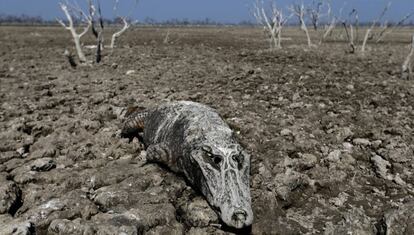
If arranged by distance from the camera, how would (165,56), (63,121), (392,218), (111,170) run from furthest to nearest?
(165,56) < (63,121) < (111,170) < (392,218)

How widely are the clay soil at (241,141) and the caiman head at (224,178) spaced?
10.1 inches

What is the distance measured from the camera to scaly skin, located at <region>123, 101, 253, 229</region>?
4.82 meters

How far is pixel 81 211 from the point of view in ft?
16.9

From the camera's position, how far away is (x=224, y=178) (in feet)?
16.7

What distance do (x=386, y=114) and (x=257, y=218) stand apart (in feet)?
16.0

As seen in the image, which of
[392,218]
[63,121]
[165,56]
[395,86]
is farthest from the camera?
[165,56]

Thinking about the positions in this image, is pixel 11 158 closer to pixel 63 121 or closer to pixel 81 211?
pixel 63 121

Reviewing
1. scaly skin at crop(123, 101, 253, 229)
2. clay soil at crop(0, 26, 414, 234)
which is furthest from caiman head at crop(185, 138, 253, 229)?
clay soil at crop(0, 26, 414, 234)

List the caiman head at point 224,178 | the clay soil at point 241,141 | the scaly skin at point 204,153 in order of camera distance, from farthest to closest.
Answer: the clay soil at point 241,141 → the scaly skin at point 204,153 → the caiman head at point 224,178

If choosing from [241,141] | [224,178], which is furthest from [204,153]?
[241,141]

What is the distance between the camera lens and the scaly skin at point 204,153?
482cm

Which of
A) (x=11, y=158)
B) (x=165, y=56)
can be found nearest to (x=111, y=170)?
(x=11, y=158)

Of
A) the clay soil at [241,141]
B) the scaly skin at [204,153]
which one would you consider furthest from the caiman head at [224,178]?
the clay soil at [241,141]

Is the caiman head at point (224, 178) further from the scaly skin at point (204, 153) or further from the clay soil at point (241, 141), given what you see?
the clay soil at point (241, 141)
